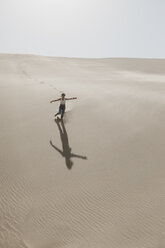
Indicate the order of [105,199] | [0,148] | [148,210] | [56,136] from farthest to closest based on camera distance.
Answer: [56,136] < [0,148] < [105,199] < [148,210]

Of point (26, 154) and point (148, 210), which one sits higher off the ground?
point (26, 154)

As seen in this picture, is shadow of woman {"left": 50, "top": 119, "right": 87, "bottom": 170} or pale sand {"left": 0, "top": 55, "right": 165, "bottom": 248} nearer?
pale sand {"left": 0, "top": 55, "right": 165, "bottom": 248}

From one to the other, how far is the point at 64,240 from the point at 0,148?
4028 mm

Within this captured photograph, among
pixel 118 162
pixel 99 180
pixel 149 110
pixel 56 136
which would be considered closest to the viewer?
pixel 99 180

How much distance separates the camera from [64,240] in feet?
16.0

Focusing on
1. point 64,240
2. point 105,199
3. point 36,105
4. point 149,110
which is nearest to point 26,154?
point 105,199

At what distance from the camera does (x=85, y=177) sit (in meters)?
6.76

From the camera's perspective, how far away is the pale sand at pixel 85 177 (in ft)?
16.5

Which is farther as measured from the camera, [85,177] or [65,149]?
[65,149]

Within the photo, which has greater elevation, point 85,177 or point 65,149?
point 65,149

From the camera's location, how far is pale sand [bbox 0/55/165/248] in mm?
5020

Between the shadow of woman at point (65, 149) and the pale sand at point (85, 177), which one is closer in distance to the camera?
the pale sand at point (85, 177)

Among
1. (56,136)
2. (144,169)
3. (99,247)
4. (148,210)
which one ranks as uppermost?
(56,136)

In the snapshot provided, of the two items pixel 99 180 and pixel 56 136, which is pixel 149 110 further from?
pixel 99 180
